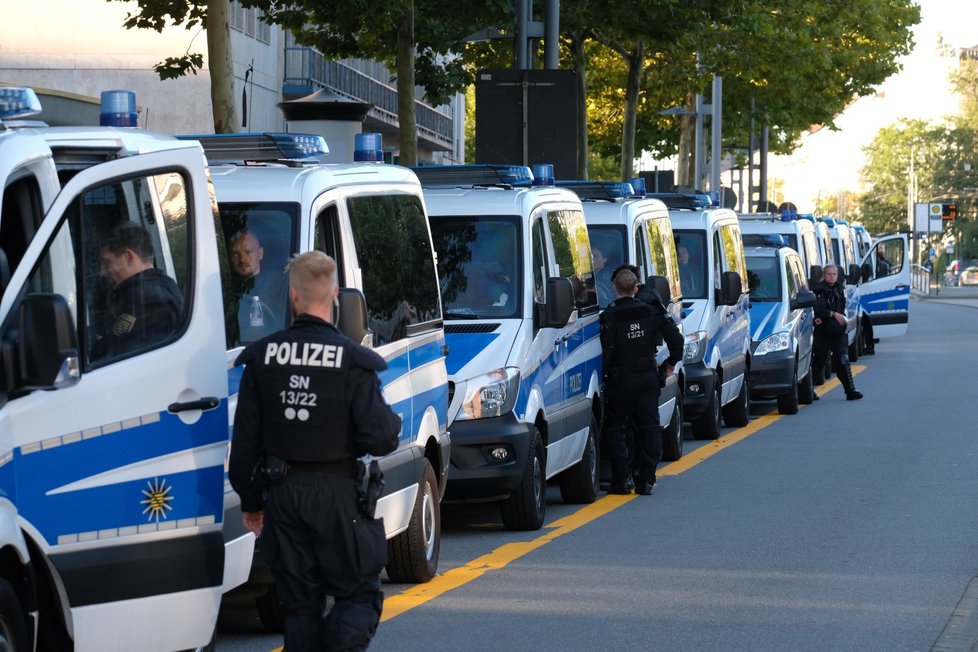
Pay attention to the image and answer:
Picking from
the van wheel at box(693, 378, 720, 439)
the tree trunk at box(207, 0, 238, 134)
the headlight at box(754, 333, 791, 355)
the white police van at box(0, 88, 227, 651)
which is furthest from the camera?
the headlight at box(754, 333, 791, 355)

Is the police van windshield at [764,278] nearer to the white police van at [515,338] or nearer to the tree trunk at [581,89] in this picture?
the tree trunk at [581,89]

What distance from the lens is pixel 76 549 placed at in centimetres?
592

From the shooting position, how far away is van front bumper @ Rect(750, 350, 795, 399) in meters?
21.3

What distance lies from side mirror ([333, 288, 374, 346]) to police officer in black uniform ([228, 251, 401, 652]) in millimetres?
802

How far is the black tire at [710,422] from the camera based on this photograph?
1819 cm

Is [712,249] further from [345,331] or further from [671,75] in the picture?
[671,75]

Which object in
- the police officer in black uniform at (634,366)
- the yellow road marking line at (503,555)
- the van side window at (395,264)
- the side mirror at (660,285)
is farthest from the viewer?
the side mirror at (660,285)

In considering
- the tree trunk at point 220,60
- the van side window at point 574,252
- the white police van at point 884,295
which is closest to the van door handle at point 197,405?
the van side window at point 574,252

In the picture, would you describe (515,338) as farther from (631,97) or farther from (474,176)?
(631,97)

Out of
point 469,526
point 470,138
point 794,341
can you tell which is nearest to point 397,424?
point 469,526

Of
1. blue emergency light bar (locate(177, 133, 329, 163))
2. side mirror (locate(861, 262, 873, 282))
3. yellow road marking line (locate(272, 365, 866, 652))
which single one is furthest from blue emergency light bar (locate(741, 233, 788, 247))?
blue emergency light bar (locate(177, 133, 329, 163))

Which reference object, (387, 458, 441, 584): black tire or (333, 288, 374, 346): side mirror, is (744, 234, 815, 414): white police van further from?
(333, 288, 374, 346): side mirror

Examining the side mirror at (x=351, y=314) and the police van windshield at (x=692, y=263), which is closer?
the side mirror at (x=351, y=314)

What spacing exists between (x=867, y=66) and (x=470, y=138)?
37586 mm
